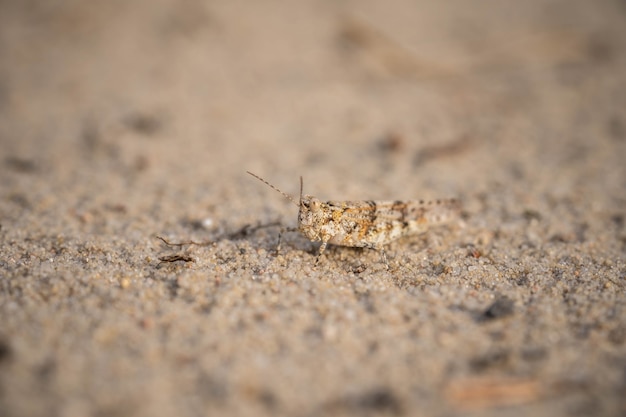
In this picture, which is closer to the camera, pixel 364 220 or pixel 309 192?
pixel 364 220

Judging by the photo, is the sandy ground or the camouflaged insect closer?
the sandy ground

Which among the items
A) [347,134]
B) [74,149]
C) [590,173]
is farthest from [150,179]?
[590,173]

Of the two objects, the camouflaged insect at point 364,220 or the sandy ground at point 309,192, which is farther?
the camouflaged insect at point 364,220

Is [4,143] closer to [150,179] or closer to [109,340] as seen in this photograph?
[150,179]

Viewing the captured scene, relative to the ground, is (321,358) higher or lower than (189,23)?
lower

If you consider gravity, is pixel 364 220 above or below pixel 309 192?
below
